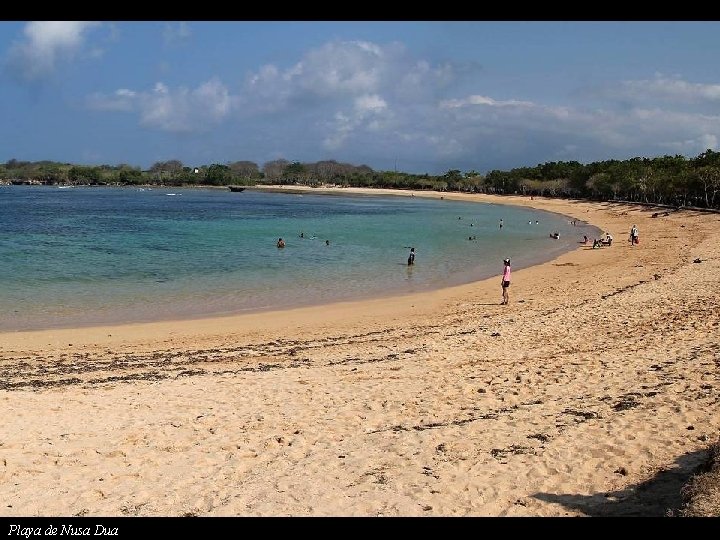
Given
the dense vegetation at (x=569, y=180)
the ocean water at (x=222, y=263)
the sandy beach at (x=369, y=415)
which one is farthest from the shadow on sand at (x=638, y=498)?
the dense vegetation at (x=569, y=180)

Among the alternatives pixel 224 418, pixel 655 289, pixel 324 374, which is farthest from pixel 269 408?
pixel 655 289

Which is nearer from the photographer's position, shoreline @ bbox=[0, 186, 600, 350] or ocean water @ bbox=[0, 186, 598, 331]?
shoreline @ bbox=[0, 186, 600, 350]

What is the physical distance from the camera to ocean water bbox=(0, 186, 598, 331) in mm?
19734

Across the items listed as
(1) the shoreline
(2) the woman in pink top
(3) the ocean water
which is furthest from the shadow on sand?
(3) the ocean water

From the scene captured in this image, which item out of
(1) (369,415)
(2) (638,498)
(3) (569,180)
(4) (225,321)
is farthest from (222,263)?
(3) (569,180)

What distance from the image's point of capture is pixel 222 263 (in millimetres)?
29562

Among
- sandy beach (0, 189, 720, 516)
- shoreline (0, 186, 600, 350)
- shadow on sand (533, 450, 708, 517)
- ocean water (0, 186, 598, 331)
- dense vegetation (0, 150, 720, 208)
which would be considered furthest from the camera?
dense vegetation (0, 150, 720, 208)

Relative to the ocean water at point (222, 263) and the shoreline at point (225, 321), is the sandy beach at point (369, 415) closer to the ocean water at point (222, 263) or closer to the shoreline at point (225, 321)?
the shoreline at point (225, 321)

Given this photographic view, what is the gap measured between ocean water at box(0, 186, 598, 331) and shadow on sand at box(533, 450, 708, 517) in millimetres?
14517

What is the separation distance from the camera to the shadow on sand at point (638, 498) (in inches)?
197

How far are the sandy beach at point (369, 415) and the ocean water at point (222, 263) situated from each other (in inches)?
163

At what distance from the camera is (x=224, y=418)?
26.8ft

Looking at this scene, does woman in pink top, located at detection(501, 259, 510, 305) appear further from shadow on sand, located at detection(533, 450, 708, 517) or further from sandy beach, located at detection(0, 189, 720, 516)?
shadow on sand, located at detection(533, 450, 708, 517)

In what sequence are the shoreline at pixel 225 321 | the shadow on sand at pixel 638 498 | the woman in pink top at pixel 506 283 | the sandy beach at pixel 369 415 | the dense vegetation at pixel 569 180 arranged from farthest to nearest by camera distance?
the dense vegetation at pixel 569 180
the woman in pink top at pixel 506 283
the shoreline at pixel 225 321
the sandy beach at pixel 369 415
the shadow on sand at pixel 638 498
